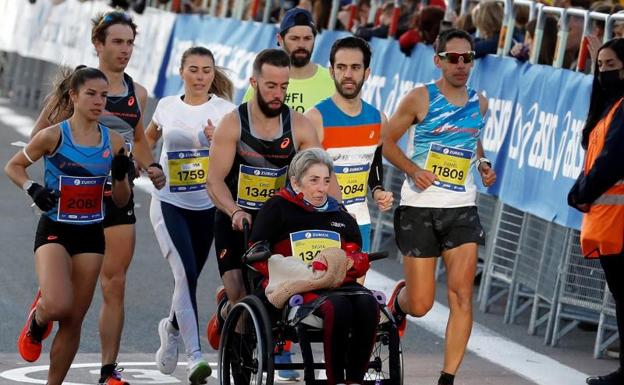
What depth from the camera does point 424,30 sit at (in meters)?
15.1

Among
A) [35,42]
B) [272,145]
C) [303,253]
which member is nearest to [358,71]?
[272,145]

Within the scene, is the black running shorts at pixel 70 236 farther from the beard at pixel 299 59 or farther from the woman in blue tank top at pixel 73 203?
the beard at pixel 299 59

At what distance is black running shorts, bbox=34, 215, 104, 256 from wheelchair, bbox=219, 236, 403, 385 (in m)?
0.79

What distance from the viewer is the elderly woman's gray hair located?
8953 mm

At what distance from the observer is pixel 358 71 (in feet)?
32.6

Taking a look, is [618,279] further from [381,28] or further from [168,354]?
[381,28]

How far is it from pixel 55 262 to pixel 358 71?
2.00 m

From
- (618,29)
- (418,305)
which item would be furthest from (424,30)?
(418,305)

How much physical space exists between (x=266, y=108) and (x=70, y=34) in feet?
58.6

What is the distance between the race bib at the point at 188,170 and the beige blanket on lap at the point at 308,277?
1.83 m

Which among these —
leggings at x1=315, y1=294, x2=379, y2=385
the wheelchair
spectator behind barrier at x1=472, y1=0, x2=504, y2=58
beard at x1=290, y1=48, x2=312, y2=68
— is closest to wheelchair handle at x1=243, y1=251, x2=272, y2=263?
the wheelchair

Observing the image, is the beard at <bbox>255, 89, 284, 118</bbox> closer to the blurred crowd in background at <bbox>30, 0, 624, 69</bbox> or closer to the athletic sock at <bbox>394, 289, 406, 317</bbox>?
the athletic sock at <bbox>394, 289, 406, 317</bbox>

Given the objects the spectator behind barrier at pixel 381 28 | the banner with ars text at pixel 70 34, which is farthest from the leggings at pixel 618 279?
the banner with ars text at pixel 70 34

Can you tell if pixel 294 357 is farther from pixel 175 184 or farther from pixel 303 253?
pixel 303 253
